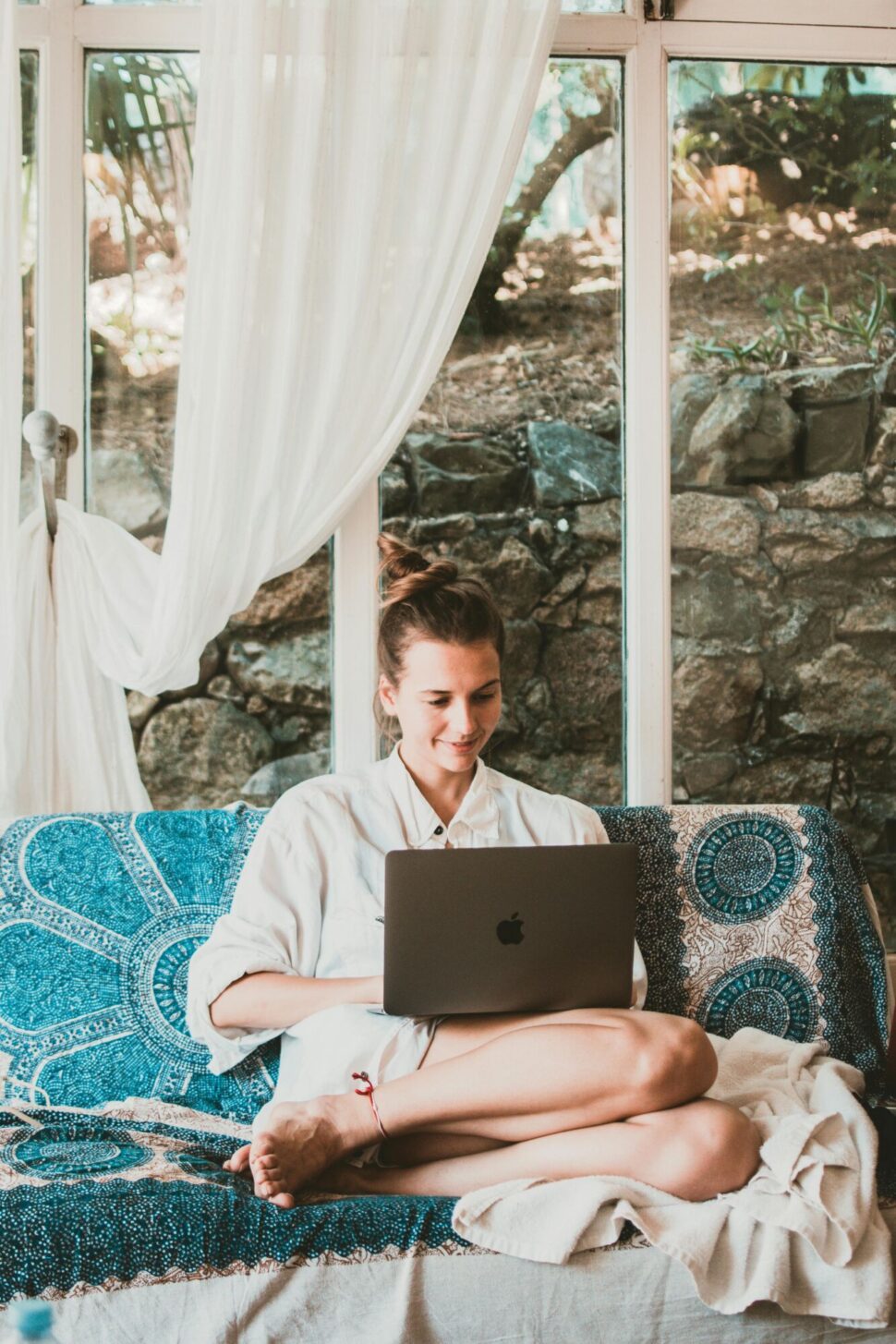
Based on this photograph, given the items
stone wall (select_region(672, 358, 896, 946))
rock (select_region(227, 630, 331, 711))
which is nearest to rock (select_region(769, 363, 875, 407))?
stone wall (select_region(672, 358, 896, 946))

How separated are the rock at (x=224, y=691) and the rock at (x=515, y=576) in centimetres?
55

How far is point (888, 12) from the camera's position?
9.25 feet

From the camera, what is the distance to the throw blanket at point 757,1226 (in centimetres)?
148

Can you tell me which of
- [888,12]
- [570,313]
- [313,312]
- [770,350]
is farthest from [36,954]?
[888,12]

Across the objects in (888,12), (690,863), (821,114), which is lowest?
(690,863)

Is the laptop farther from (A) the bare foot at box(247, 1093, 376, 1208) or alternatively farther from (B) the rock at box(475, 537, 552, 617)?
(B) the rock at box(475, 537, 552, 617)

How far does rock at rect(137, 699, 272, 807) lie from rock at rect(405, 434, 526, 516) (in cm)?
60

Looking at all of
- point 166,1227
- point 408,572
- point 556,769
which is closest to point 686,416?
point 556,769

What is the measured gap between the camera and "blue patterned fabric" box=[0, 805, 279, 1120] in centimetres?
202

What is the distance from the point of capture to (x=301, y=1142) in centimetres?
164

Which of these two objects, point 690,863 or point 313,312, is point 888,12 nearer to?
point 313,312

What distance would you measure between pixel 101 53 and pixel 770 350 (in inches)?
59.8

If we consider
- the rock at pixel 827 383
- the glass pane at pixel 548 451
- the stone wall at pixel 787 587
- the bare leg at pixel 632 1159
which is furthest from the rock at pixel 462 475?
the bare leg at pixel 632 1159

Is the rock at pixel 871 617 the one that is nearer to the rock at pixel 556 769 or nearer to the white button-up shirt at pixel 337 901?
the rock at pixel 556 769
